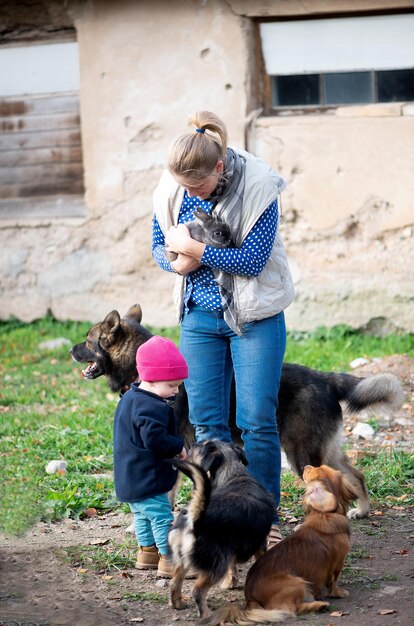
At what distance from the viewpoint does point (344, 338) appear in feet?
31.2

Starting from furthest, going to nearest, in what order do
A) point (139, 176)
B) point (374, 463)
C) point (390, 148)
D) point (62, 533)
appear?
point (139, 176) < point (390, 148) < point (374, 463) < point (62, 533)

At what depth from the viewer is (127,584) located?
15.1 feet

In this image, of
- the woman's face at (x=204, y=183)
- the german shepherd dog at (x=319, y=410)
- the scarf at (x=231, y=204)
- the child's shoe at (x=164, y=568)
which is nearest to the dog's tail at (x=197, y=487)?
the child's shoe at (x=164, y=568)

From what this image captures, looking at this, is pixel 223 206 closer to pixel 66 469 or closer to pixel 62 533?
pixel 62 533

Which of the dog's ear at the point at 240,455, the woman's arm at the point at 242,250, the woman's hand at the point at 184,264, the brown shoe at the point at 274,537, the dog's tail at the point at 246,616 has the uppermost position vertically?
the woman's arm at the point at 242,250

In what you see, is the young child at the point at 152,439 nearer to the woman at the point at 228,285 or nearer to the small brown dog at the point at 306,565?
the woman at the point at 228,285

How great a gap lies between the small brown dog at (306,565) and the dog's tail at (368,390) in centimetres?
100

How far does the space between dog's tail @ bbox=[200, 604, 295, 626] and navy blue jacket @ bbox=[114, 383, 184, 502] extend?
29.6 inches

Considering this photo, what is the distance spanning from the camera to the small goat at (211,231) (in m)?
4.53

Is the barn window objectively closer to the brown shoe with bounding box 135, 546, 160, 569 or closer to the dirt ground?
the dirt ground

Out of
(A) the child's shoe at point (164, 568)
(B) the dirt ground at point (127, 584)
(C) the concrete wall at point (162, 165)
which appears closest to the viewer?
(B) the dirt ground at point (127, 584)

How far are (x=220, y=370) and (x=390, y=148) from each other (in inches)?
192

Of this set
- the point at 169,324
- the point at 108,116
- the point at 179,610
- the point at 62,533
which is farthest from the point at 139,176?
the point at 179,610

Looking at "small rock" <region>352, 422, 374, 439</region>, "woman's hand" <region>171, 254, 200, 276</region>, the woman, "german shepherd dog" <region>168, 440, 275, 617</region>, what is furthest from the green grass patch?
"small rock" <region>352, 422, 374, 439</region>
